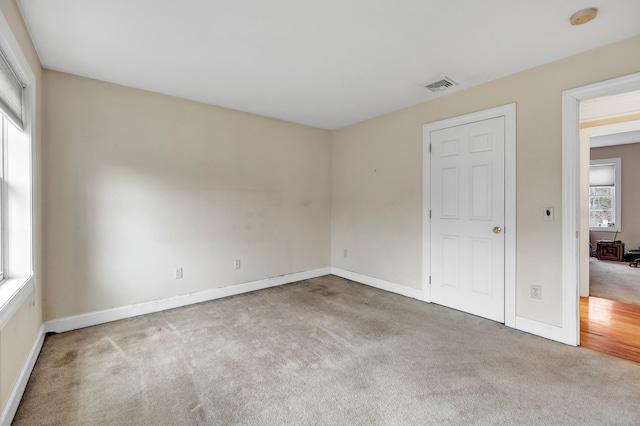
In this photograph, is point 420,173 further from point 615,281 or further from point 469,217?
point 615,281

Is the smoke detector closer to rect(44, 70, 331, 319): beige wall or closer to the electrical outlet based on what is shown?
the electrical outlet

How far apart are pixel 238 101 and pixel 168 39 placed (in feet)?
4.50

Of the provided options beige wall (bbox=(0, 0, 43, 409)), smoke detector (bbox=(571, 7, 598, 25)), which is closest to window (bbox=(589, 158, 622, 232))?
smoke detector (bbox=(571, 7, 598, 25))

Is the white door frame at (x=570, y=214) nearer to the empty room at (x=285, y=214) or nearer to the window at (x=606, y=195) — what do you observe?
the empty room at (x=285, y=214)

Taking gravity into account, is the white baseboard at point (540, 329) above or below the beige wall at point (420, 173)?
below

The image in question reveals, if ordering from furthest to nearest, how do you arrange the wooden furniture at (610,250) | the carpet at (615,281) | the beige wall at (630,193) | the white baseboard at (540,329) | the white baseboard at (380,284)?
the beige wall at (630,193) → the wooden furniture at (610,250) → the carpet at (615,281) → the white baseboard at (380,284) → the white baseboard at (540,329)

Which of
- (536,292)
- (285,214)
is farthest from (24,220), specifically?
(536,292)

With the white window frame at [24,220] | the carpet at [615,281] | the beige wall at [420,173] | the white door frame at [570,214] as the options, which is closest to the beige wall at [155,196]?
the white window frame at [24,220]

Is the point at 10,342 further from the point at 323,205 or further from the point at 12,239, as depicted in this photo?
the point at 323,205

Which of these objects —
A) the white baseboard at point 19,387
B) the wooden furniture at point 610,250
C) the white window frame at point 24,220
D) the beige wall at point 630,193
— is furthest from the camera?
the beige wall at point 630,193

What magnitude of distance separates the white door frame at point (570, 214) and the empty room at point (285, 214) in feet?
0.06

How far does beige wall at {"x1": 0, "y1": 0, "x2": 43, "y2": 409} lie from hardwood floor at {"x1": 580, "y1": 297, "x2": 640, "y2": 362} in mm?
4214

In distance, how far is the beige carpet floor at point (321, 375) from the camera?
5.61ft

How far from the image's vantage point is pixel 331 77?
299 cm
